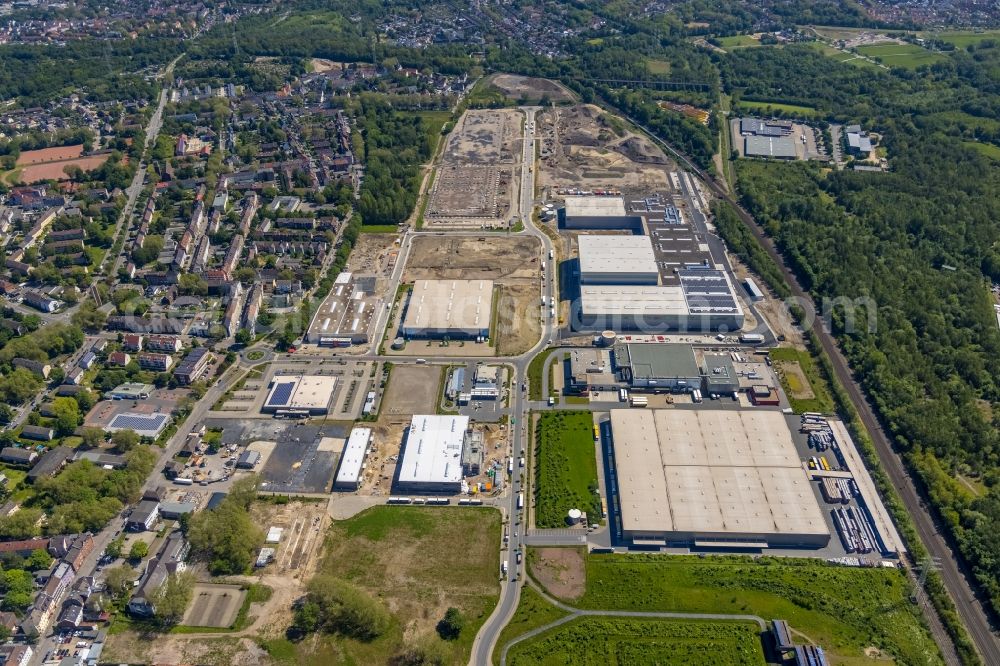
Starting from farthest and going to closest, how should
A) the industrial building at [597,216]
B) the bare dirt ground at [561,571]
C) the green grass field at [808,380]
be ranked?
1. the industrial building at [597,216]
2. the green grass field at [808,380]
3. the bare dirt ground at [561,571]

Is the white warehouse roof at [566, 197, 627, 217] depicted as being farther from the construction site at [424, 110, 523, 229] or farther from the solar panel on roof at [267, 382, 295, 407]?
the solar panel on roof at [267, 382, 295, 407]

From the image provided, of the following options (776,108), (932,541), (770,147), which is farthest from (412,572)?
(776,108)

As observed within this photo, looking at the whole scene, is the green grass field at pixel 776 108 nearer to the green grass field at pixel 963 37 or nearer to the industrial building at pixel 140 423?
the green grass field at pixel 963 37

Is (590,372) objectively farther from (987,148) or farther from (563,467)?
(987,148)

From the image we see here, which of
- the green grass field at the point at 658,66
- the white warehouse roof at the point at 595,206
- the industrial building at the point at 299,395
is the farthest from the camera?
the green grass field at the point at 658,66

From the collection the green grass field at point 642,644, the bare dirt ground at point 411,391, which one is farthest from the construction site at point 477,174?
the green grass field at point 642,644

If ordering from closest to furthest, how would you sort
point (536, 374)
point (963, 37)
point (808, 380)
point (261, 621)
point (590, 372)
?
1. point (261, 621)
2. point (808, 380)
3. point (590, 372)
4. point (536, 374)
5. point (963, 37)
